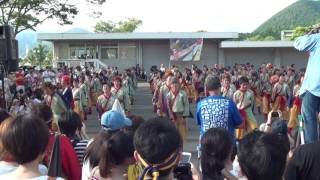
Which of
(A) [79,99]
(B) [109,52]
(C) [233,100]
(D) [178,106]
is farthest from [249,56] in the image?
(C) [233,100]

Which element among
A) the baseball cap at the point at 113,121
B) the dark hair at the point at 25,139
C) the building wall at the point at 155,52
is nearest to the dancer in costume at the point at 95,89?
the baseball cap at the point at 113,121

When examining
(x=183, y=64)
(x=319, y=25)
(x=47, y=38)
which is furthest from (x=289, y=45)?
(x=319, y=25)

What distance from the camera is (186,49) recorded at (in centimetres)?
4034

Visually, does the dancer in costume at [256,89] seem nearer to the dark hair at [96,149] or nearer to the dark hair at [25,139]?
the dark hair at [96,149]

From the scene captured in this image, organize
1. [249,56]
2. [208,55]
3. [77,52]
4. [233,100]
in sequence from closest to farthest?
1. [233,100]
2. [77,52]
3. [208,55]
4. [249,56]

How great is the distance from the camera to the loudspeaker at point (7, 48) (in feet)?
35.0

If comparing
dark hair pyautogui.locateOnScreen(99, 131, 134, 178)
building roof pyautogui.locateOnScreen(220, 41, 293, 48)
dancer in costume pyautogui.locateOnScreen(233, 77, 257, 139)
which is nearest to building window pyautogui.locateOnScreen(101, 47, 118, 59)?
building roof pyautogui.locateOnScreen(220, 41, 293, 48)

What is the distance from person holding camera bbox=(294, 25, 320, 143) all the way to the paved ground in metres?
3.86

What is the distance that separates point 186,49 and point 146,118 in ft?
70.9

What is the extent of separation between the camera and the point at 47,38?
39.9 metres

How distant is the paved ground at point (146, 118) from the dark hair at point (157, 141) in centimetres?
577

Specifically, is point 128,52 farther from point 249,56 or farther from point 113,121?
point 113,121

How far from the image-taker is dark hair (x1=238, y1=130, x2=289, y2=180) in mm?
3080

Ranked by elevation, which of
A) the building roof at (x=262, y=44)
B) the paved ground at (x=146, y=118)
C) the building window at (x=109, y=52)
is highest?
the building roof at (x=262, y=44)
